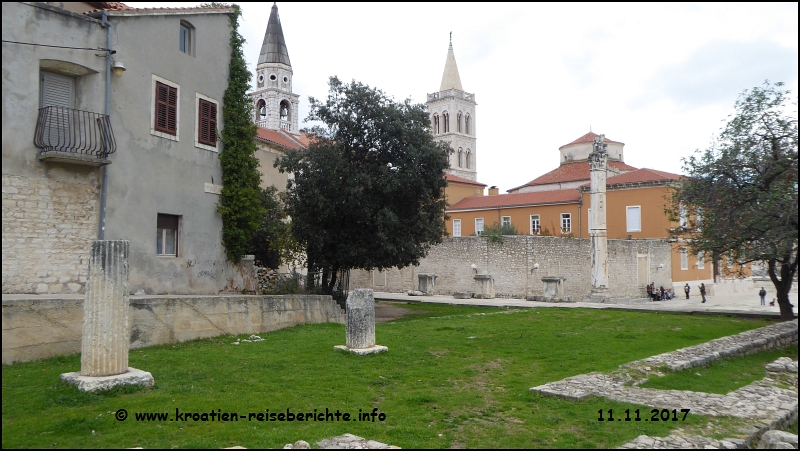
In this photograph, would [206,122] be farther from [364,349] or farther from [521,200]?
[521,200]

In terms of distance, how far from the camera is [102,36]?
13961mm

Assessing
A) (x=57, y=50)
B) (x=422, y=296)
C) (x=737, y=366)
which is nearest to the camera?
(x=737, y=366)

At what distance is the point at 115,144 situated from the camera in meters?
13.9

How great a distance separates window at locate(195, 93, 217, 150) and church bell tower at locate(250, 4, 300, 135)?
39.0m

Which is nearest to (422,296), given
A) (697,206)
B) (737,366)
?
(697,206)

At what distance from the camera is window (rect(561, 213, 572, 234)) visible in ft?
142

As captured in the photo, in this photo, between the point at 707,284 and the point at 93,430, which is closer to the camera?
the point at 93,430

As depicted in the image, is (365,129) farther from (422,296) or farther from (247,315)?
(422,296)

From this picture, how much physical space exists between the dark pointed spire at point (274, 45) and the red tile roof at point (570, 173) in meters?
28.5

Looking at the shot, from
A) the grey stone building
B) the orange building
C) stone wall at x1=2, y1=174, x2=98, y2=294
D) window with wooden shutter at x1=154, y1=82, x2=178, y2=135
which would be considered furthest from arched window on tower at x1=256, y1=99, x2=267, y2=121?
stone wall at x1=2, y1=174, x2=98, y2=294

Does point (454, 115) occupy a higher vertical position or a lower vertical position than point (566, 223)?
higher

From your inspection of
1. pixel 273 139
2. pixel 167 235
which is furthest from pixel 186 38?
pixel 273 139

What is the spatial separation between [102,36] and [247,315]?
789 centimetres

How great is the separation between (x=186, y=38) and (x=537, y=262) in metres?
23.5
